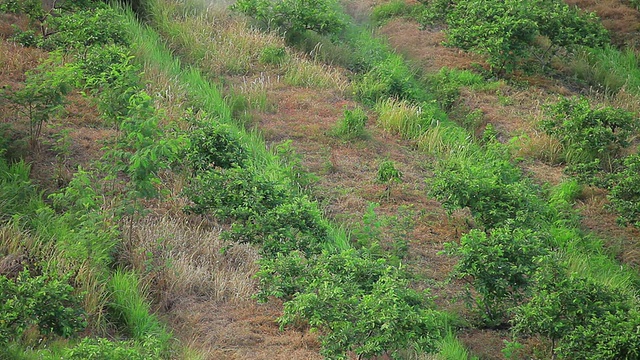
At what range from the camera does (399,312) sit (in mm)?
6414

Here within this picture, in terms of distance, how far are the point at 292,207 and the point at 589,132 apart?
565 cm

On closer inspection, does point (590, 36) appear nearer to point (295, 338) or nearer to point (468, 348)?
point (468, 348)

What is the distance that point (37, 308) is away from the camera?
627 centimetres

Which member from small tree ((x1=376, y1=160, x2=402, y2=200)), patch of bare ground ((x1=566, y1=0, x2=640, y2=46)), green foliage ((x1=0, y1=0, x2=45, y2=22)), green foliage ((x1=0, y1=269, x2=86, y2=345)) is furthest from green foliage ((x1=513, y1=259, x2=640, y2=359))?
patch of bare ground ((x1=566, y1=0, x2=640, y2=46))

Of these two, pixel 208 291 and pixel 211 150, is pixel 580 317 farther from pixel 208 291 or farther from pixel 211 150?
pixel 211 150

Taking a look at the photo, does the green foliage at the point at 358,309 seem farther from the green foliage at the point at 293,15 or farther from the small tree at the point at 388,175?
the green foliage at the point at 293,15

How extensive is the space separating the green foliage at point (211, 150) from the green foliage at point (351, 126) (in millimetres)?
3263

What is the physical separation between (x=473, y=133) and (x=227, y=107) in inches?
170

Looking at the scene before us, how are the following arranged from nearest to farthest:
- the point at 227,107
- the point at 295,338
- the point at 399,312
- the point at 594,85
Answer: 1. the point at 399,312
2. the point at 295,338
3. the point at 227,107
4. the point at 594,85

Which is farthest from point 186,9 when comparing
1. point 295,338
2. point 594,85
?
point 295,338

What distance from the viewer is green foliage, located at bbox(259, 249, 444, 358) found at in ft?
20.8

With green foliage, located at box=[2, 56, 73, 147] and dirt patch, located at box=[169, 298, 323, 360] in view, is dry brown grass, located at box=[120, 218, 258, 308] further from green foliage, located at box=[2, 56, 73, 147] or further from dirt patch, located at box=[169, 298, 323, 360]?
green foliage, located at box=[2, 56, 73, 147]

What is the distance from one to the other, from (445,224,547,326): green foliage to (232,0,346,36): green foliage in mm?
8382

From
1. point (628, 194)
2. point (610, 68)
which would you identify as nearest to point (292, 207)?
point (628, 194)
